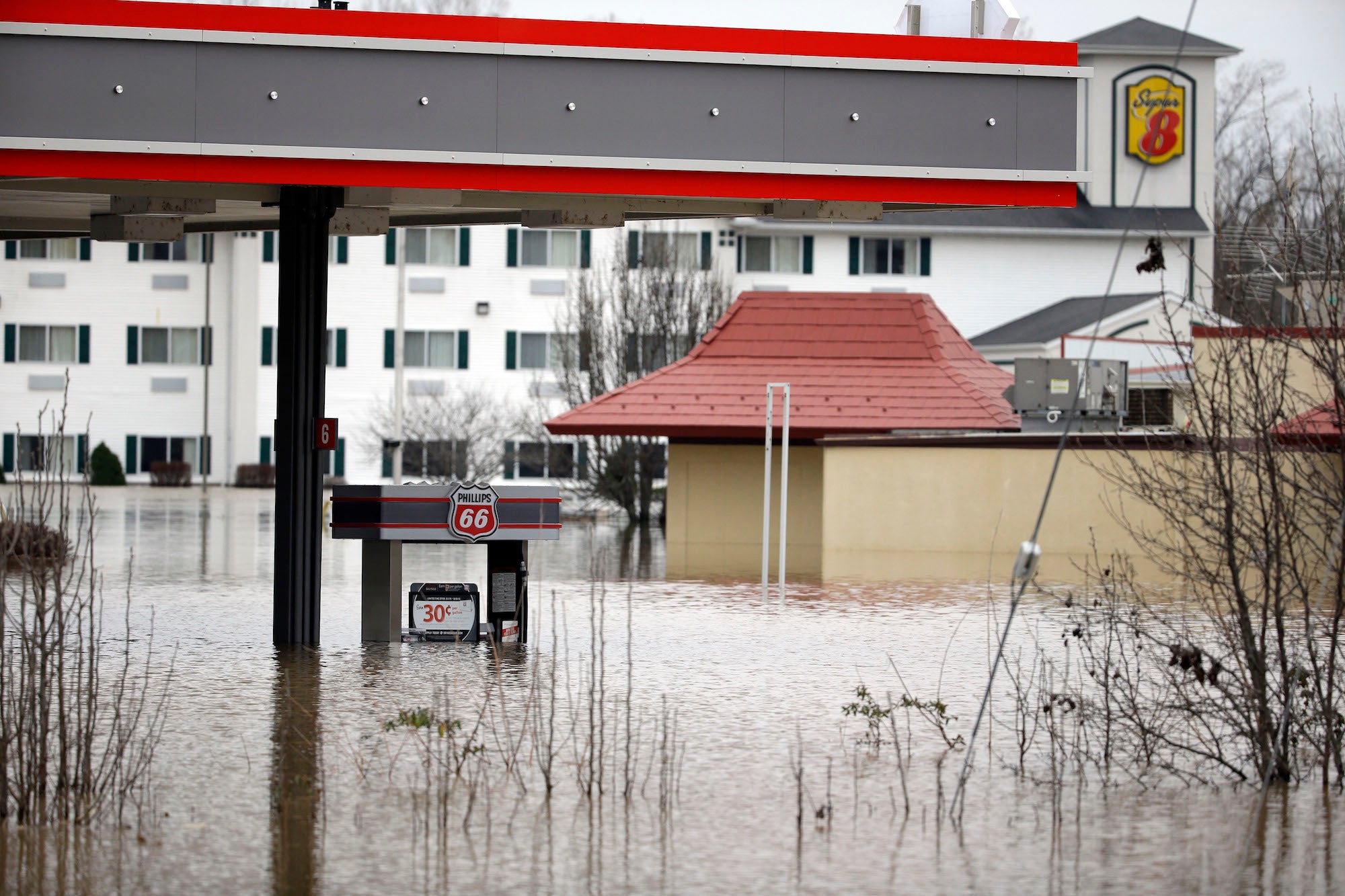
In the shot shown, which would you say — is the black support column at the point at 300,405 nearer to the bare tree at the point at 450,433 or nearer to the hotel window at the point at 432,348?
the bare tree at the point at 450,433

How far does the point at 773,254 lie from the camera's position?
5188 cm

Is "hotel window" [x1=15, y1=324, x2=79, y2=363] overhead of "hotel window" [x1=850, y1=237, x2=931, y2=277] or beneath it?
beneath

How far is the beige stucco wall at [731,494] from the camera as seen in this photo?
30875mm

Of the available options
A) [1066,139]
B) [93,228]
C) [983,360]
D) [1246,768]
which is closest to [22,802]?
[1246,768]

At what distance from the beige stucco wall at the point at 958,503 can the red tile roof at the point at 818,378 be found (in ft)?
4.81

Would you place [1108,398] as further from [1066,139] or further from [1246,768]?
[1246,768]

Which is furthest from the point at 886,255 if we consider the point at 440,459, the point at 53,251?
the point at 53,251

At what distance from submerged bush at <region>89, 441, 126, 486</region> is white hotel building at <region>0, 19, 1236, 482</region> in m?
0.61

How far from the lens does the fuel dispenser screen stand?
13.8m

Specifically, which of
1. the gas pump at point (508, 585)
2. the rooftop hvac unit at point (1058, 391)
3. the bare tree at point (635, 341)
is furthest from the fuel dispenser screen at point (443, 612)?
the bare tree at point (635, 341)

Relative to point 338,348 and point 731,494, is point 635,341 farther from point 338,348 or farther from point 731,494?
point 338,348

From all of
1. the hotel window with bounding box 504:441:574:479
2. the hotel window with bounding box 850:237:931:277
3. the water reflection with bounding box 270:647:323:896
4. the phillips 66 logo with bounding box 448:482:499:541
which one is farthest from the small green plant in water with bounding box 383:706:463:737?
the hotel window with bounding box 850:237:931:277

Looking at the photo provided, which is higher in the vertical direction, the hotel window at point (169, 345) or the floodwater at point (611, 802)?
the hotel window at point (169, 345)

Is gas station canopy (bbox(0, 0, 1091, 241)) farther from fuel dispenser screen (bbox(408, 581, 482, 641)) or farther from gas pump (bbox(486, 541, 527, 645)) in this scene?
fuel dispenser screen (bbox(408, 581, 482, 641))
